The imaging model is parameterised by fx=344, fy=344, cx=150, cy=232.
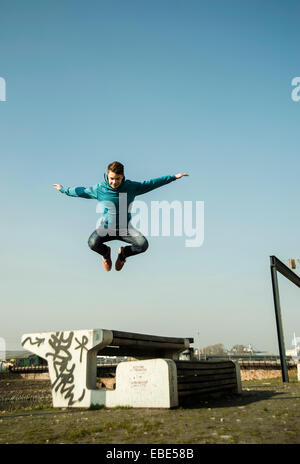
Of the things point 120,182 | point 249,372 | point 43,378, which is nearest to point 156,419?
point 120,182

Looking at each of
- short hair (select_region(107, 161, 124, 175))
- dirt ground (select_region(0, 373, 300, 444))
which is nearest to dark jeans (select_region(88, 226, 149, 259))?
short hair (select_region(107, 161, 124, 175))

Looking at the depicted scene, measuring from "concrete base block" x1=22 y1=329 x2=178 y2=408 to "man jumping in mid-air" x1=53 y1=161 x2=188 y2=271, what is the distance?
12.8 ft

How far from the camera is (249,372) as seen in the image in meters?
49.1

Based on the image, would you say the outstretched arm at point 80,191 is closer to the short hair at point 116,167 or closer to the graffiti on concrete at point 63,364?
the short hair at point 116,167

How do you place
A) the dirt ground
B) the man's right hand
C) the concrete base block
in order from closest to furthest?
the dirt ground, the man's right hand, the concrete base block

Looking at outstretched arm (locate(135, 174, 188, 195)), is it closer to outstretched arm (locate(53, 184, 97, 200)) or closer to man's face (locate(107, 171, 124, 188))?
man's face (locate(107, 171, 124, 188))

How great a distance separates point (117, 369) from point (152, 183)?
21.0ft

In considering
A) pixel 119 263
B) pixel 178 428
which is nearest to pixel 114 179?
pixel 119 263

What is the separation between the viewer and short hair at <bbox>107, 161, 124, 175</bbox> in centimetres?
761

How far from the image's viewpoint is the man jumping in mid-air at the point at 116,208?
7.53 m

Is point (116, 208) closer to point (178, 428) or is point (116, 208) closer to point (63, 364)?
point (178, 428)

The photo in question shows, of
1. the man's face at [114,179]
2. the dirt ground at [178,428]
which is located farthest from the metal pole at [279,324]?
the man's face at [114,179]
